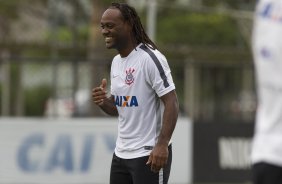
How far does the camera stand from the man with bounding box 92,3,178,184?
654cm

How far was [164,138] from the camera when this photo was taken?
6469 millimetres

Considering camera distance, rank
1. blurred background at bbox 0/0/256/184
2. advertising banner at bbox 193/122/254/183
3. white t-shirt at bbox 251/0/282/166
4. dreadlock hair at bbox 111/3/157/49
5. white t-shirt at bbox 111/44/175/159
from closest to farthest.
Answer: white t-shirt at bbox 251/0/282/166 → white t-shirt at bbox 111/44/175/159 → dreadlock hair at bbox 111/3/157/49 → blurred background at bbox 0/0/256/184 → advertising banner at bbox 193/122/254/183

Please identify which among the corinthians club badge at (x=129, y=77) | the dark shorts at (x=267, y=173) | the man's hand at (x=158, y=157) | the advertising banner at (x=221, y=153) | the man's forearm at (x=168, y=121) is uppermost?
the corinthians club badge at (x=129, y=77)

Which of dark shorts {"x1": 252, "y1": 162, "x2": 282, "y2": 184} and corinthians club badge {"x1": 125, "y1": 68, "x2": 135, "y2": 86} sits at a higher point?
corinthians club badge {"x1": 125, "y1": 68, "x2": 135, "y2": 86}

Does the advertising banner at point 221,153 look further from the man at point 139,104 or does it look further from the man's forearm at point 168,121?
the man's forearm at point 168,121

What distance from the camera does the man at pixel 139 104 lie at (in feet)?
21.5

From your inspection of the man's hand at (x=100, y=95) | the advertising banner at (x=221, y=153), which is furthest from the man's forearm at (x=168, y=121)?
the advertising banner at (x=221, y=153)

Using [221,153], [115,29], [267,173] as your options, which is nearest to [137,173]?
[115,29]

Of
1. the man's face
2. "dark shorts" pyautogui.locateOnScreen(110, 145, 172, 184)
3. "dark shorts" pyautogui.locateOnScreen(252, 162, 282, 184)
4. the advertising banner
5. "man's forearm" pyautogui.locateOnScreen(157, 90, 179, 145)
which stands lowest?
the advertising banner

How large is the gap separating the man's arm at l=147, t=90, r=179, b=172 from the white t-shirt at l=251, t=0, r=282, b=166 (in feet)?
6.97

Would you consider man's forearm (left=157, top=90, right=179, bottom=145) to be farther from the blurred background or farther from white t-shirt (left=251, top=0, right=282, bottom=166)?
the blurred background

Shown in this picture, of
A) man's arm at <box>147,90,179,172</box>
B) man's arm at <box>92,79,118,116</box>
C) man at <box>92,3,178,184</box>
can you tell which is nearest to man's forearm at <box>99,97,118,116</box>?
man's arm at <box>92,79,118,116</box>

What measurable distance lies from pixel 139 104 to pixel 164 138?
0.32 metres

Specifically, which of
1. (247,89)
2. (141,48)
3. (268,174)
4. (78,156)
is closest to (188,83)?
(247,89)
